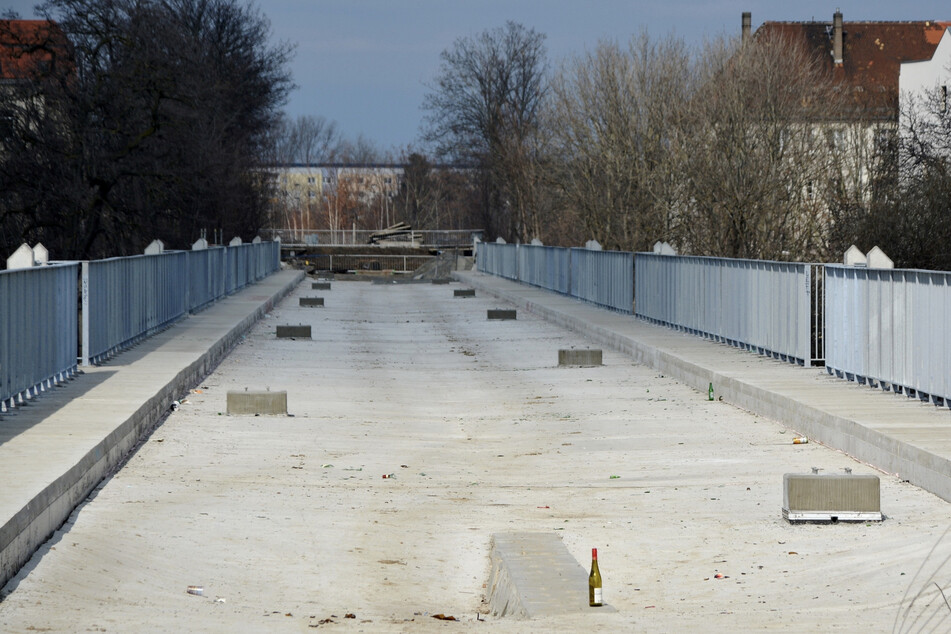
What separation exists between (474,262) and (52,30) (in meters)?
32.4

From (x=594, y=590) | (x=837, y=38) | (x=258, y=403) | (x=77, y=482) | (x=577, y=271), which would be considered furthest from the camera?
(x=837, y=38)

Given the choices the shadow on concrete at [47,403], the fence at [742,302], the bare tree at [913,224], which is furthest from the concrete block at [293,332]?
the bare tree at [913,224]

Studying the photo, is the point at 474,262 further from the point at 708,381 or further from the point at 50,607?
the point at 50,607

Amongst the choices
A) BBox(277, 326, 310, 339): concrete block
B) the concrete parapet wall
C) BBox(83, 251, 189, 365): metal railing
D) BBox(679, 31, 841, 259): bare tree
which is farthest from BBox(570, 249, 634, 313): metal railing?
the concrete parapet wall

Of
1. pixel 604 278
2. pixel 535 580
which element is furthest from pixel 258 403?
pixel 604 278

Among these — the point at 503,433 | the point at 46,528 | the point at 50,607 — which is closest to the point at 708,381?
the point at 503,433

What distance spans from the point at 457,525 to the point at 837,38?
78660mm

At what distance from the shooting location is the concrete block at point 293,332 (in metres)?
28.1

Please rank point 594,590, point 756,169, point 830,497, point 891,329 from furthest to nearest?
point 756,169 → point 891,329 → point 830,497 → point 594,590

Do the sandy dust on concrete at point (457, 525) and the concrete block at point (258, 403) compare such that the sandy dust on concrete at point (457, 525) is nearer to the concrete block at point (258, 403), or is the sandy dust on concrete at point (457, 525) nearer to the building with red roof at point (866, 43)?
the concrete block at point (258, 403)

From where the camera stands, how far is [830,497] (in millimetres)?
9898

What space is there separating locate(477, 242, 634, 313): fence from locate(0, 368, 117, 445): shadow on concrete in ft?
52.4

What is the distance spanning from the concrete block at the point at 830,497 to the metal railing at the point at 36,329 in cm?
730

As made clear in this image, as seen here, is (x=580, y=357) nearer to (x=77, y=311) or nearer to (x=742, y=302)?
(x=742, y=302)
